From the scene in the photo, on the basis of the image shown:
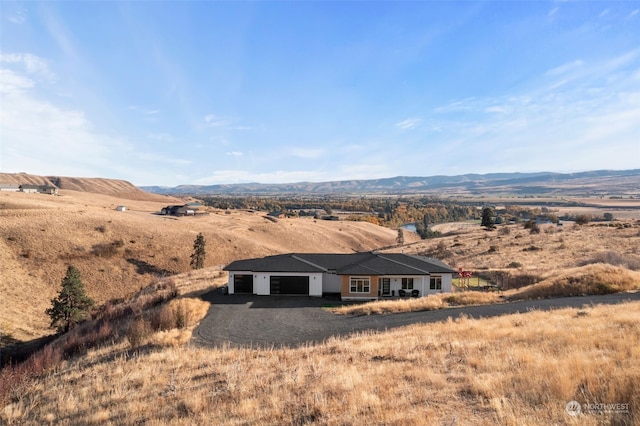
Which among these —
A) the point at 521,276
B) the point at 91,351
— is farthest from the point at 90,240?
the point at 521,276

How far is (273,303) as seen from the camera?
103 ft

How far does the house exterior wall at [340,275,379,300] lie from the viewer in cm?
3406

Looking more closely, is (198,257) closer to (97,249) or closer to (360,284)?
(97,249)

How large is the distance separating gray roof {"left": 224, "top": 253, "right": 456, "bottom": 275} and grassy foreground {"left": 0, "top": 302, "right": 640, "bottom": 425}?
16.1 metres

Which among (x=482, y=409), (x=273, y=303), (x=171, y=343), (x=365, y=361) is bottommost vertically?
(x=273, y=303)

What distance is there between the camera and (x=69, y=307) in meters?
38.5

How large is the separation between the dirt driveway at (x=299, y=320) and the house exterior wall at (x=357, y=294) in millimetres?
3584

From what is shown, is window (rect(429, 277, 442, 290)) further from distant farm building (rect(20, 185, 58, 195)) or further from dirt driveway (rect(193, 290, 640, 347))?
distant farm building (rect(20, 185, 58, 195))

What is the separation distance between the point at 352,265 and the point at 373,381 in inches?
961

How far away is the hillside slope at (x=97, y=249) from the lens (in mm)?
48656

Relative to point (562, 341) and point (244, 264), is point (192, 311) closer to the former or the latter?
point (244, 264)

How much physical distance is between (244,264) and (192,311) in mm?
10536

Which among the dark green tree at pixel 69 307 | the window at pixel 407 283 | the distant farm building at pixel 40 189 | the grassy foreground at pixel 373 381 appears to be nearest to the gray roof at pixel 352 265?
the window at pixel 407 283

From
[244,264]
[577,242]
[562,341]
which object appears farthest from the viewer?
[577,242]
